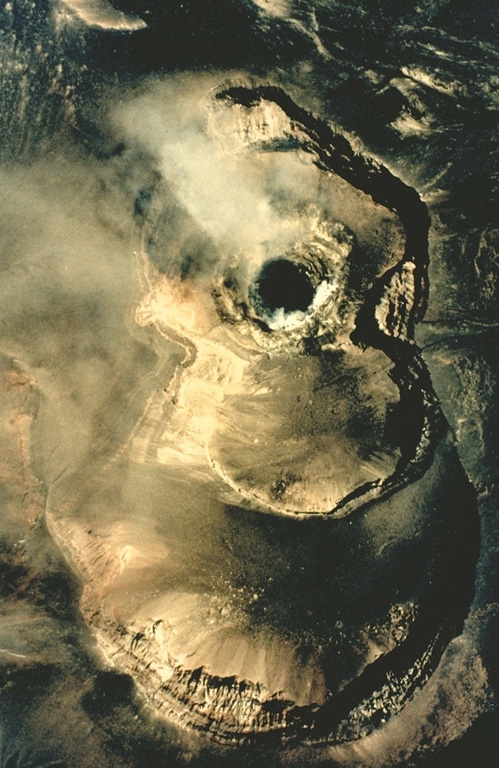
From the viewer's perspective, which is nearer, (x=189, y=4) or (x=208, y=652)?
(x=189, y=4)

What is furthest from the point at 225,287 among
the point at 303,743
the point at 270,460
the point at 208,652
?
the point at 303,743

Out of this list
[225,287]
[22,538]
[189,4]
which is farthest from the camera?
[225,287]

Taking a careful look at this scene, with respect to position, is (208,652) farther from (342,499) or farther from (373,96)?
(373,96)

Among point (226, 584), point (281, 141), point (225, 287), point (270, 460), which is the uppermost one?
point (281, 141)

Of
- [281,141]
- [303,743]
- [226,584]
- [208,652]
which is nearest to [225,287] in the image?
[281,141]

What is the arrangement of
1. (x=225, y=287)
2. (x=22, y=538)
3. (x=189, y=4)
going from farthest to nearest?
(x=225, y=287) → (x=22, y=538) → (x=189, y=4)

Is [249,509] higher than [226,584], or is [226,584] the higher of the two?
[249,509]
